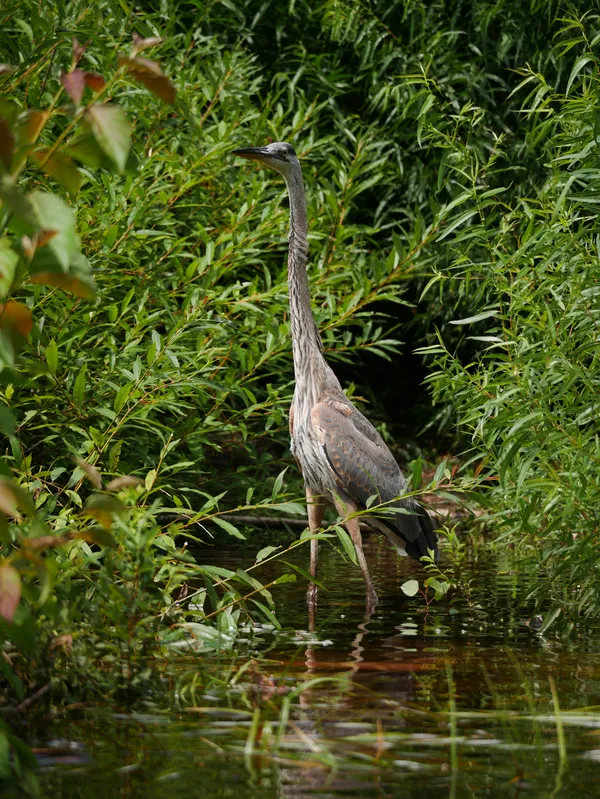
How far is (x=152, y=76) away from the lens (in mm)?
2373

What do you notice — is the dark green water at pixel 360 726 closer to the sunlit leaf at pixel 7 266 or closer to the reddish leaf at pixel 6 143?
the sunlit leaf at pixel 7 266

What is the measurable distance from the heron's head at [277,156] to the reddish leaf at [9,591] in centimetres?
457

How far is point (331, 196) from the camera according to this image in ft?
25.2

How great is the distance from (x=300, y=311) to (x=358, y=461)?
37.7 inches

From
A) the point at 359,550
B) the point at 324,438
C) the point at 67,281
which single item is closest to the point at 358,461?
the point at 324,438

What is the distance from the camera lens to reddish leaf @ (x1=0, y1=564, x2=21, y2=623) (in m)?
2.13

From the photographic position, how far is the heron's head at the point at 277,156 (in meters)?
6.40

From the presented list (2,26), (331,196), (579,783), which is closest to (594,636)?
(579,783)

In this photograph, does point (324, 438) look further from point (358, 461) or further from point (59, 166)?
point (59, 166)

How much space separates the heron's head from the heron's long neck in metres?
0.29

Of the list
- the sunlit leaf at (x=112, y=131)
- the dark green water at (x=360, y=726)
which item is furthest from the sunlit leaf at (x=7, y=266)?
the dark green water at (x=360, y=726)

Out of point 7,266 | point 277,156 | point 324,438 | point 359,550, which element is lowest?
point 359,550

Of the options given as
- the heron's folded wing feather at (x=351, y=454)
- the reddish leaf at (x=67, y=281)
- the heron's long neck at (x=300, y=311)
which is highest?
the reddish leaf at (x=67, y=281)

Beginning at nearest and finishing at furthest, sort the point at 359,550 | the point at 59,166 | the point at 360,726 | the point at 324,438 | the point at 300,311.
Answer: the point at 59,166, the point at 360,726, the point at 359,550, the point at 324,438, the point at 300,311
